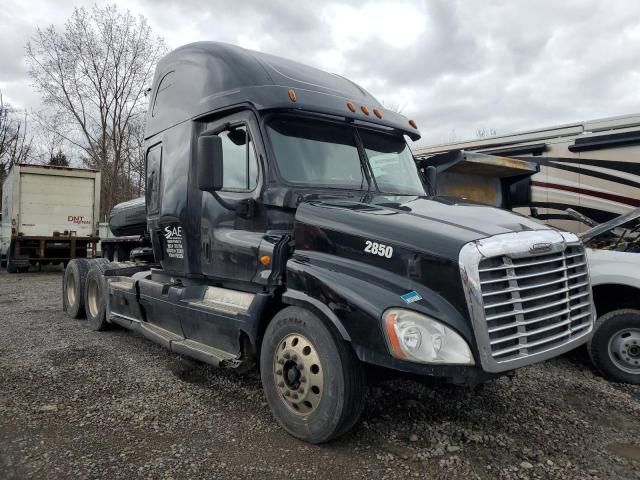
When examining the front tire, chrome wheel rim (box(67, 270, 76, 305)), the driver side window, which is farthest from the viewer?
chrome wheel rim (box(67, 270, 76, 305))

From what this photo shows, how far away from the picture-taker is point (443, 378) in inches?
116

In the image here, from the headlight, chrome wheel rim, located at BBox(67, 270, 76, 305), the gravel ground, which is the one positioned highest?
the headlight

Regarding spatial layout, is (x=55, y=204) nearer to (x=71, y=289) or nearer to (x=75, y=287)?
(x=71, y=289)

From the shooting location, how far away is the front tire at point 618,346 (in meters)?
4.63

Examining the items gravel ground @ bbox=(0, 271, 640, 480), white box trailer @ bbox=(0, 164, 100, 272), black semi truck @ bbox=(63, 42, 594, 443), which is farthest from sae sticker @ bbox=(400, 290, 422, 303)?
white box trailer @ bbox=(0, 164, 100, 272)

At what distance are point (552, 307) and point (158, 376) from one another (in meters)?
3.55

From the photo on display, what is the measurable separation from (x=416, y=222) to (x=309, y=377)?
4.13 ft

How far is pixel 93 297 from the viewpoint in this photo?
718cm

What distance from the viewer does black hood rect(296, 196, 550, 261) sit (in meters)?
3.00

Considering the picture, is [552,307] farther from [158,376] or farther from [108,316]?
[108,316]

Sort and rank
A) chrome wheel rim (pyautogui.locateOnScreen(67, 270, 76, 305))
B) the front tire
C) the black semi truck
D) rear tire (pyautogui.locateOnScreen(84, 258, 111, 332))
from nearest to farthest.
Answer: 1. the black semi truck
2. the front tire
3. rear tire (pyautogui.locateOnScreen(84, 258, 111, 332))
4. chrome wheel rim (pyautogui.locateOnScreen(67, 270, 76, 305))

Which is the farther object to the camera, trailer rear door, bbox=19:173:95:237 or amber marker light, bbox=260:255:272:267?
trailer rear door, bbox=19:173:95:237

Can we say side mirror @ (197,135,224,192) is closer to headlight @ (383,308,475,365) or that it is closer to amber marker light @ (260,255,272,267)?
amber marker light @ (260,255,272,267)

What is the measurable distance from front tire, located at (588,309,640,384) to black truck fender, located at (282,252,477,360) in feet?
8.95
